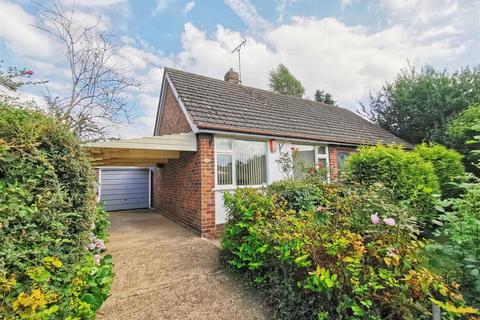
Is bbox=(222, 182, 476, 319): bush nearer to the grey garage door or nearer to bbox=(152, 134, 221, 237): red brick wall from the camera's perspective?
bbox=(152, 134, 221, 237): red brick wall

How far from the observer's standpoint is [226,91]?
31.8 feet

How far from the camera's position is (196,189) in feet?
20.8

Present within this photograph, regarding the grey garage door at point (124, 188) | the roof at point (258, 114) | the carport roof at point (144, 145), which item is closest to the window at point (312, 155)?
the roof at point (258, 114)

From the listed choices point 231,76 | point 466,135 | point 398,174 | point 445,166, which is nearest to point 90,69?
point 231,76

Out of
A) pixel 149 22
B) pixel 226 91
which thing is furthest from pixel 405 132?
pixel 149 22

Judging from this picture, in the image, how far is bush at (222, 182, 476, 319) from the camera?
1.87 meters

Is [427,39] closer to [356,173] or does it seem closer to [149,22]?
[356,173]

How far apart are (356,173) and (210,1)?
24.5 feet

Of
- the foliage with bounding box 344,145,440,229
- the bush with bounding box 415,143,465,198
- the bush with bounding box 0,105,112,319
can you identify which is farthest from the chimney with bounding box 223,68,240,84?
the bush with bounding box 0,105,112,319

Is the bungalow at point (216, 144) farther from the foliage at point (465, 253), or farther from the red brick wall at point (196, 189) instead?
the foliage at point (465, 253)

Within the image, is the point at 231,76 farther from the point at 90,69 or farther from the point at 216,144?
the point at 90,69

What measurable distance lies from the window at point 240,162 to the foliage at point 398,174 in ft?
9.13

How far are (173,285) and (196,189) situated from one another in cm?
313

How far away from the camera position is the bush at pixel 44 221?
1.57m
